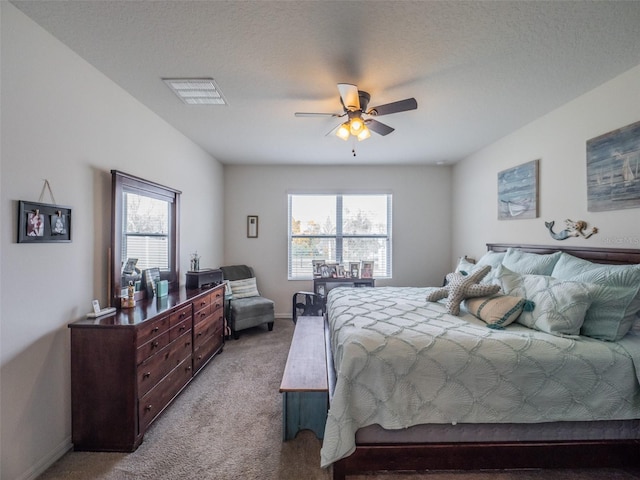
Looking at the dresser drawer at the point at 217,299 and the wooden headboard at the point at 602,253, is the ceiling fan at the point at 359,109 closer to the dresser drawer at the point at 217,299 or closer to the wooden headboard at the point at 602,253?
the wooden headboard at the point at 602,253

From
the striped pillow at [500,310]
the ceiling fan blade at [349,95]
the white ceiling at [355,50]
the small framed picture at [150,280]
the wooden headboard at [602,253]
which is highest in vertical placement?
the white ceiling at [355,50]

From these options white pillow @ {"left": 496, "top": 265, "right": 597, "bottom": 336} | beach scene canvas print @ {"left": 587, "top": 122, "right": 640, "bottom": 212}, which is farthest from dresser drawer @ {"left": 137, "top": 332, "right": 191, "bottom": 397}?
beach scene canvas print @ {"left": 587, "top": 122, "right": 640, "bottom": 212}

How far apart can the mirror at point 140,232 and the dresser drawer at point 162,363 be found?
563mm

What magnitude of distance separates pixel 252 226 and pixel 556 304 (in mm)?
4270

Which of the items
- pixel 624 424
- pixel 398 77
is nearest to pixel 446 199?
pixel 398 77

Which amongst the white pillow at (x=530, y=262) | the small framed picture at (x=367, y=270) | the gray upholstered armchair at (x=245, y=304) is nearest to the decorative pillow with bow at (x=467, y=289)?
the white pillow at (x=530, y=262)

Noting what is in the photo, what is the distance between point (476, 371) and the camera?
1719mm

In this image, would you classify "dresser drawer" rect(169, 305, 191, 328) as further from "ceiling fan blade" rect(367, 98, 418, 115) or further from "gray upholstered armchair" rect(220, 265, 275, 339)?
"ceiling fan blade" rect(367, 98, 418, 115)

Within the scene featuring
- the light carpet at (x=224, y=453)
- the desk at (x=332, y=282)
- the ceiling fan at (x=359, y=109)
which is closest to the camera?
the light carpet at (x=224, y=453)

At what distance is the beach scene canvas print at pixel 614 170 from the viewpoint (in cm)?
217

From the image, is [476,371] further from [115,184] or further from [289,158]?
[289,158]

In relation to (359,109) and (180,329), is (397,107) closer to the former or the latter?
(359,109)

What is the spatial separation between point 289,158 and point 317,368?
3338 millimetres

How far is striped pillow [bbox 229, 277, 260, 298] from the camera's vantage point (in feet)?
14.9
